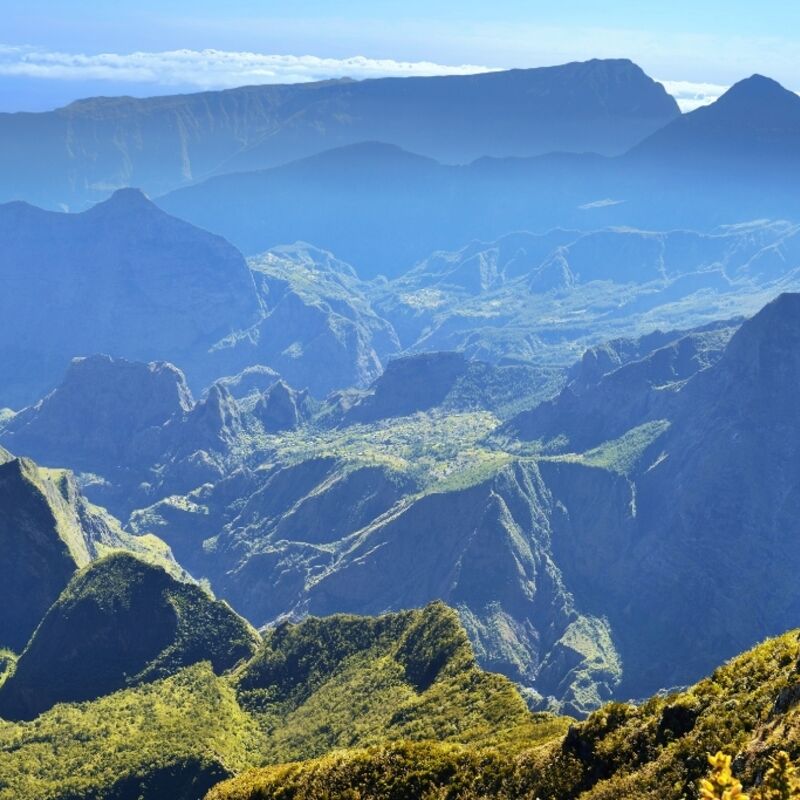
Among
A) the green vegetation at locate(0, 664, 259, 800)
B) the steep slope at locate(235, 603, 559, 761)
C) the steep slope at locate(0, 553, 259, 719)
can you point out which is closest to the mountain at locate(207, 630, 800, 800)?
the steep slope at locate(235, 603, 559, 761)

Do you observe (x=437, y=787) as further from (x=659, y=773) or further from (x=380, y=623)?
(x=380, y=623)

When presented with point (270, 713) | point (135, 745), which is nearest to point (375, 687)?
point (270, 713)

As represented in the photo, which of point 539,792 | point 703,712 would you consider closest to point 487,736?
point 539,792

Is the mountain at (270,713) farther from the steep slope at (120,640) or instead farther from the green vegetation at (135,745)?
the steep slope at (120,640)

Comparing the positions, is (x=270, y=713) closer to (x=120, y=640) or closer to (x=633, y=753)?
(x=120, y=640)

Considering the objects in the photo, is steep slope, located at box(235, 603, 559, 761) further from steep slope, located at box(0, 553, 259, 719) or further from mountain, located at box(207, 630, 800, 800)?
mountain, located at box(207, 630, 800, 800)

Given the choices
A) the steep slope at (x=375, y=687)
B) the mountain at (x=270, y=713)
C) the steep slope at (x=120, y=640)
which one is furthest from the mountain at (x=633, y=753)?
the steep slope at (x=120, y=640)
